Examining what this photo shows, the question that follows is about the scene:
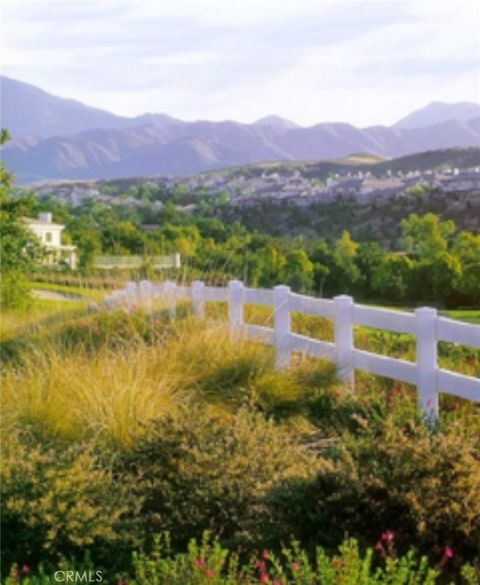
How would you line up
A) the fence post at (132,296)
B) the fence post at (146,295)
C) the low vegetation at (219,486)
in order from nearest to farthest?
the low vegetation at (219,486) < the fence post at (146,295) < the fence post at (132,296)

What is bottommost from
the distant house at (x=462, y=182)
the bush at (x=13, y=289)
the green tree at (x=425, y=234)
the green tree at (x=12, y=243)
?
the green tree at (x=425, y=234)

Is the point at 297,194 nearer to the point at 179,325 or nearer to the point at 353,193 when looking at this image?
the point at 353,193

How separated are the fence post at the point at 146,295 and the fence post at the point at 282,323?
1802mm

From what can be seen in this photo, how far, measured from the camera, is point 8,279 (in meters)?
26.0

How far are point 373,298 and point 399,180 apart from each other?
273 feet

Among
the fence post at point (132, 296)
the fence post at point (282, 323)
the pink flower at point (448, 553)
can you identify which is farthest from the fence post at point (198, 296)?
the pink flower at point (448, 553)

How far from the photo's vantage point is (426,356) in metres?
9.27

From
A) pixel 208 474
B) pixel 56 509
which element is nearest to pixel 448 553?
pixel 208 474

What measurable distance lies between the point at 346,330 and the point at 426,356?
145 cm

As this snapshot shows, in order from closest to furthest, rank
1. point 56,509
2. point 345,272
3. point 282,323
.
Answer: point 56,509
point 282,323
point 345,272

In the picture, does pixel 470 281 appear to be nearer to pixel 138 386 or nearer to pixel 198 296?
pixel 198 296

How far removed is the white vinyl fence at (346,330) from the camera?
901cm

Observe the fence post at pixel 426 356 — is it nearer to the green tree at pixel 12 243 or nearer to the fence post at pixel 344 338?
the fence post at pixel 344 338

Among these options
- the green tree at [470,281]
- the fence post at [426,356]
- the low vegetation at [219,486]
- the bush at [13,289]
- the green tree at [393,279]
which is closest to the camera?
the low vegetation at [219,486]
